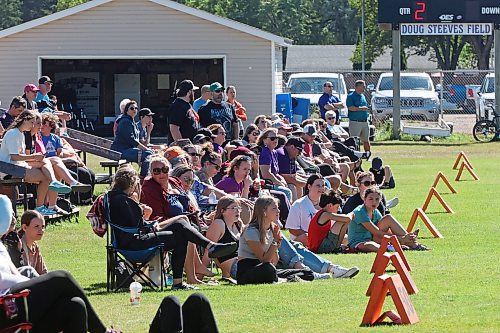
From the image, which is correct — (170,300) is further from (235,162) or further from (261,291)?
(235,162)

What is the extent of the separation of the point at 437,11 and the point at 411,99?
693 centimetres

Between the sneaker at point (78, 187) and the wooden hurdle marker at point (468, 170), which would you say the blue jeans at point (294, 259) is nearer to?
the sneaker at point (78, 187)

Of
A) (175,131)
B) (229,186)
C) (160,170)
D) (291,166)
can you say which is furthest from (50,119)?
(160,170)

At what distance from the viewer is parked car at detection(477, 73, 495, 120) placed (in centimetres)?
3994

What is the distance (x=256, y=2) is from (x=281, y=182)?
2736 inches

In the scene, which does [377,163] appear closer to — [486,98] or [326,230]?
[326,230]

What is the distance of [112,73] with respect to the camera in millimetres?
42844

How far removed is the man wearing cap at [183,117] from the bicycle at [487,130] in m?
18.8

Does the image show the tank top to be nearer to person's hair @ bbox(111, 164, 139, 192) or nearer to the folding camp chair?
person's hair @ bbox(111, 164, 139, 192)

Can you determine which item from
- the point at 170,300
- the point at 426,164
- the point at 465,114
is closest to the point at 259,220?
the point at 170,300

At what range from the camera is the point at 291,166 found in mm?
19828

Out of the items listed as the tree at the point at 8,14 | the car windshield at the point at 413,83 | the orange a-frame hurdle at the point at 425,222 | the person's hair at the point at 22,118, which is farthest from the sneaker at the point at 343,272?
the tree at the point at 8,14

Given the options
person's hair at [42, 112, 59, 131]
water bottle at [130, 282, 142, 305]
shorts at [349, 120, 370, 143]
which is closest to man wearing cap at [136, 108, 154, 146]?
person's hair at [42, 112, 59, 131]

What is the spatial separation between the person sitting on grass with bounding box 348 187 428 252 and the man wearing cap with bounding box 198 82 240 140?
6357 mm
